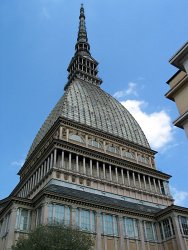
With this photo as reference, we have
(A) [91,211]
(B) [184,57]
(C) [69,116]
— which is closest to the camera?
(B) [184,57]

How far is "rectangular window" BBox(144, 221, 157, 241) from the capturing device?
1904 inches

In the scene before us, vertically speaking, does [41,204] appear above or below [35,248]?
above

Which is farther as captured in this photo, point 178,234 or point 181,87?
point 178,234

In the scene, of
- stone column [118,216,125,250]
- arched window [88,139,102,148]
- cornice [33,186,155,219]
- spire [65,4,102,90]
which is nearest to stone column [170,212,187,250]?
cornice [33,186,155,219]

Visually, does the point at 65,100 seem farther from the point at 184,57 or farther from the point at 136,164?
the point at 184,57

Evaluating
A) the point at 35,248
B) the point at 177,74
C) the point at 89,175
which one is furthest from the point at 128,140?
the point at 177,74

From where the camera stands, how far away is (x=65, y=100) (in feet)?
246

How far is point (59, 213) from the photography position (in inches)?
1634

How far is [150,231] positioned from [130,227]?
A: 4.47m

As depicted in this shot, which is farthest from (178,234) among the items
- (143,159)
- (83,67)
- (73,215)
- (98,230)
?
(83,67)

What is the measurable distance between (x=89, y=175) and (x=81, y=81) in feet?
149

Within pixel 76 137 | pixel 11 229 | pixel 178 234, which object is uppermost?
pixel 76 137

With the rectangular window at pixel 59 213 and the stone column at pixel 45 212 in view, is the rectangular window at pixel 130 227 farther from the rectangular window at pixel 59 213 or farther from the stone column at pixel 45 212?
the stone column at pixel 45 212

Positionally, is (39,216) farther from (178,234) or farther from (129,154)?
(129,154)
